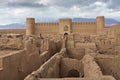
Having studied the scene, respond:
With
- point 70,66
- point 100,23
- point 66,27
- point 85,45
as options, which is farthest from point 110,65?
point 66,27

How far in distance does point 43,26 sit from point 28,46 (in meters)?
39.6

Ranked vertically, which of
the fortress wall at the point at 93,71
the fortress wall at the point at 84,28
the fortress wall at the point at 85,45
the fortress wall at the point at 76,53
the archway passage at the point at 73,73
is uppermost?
the fortress wall at the point at 84,28

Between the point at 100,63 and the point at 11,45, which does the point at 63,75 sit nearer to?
the point at 100,63

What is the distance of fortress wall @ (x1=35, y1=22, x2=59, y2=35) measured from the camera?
1998 inches

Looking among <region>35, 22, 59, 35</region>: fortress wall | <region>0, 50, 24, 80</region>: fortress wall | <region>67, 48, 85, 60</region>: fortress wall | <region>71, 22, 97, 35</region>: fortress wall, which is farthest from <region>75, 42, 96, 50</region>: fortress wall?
<region>35, 22, 59, 35</region>: fortress wall

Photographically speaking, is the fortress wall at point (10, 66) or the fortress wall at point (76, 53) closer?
the fortress wall at point (10, 66)

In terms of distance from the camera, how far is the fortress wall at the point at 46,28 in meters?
50.8

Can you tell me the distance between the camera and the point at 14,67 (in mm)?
8695

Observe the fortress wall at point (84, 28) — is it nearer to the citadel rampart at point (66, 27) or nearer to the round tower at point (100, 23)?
the citadel rampart at point (66, 27)

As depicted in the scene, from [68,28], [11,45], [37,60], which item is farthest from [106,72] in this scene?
[68,28]

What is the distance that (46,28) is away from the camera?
5172 centimetres

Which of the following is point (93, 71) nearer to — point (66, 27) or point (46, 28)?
point (66, 27)

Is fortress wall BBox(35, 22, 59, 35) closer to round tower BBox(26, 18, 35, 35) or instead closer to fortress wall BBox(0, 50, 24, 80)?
round tower BBox(26, 18, 35, 35)

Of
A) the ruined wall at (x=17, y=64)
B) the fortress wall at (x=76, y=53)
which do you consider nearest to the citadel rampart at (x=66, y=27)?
the fortress wall at (x=76, y=53)
